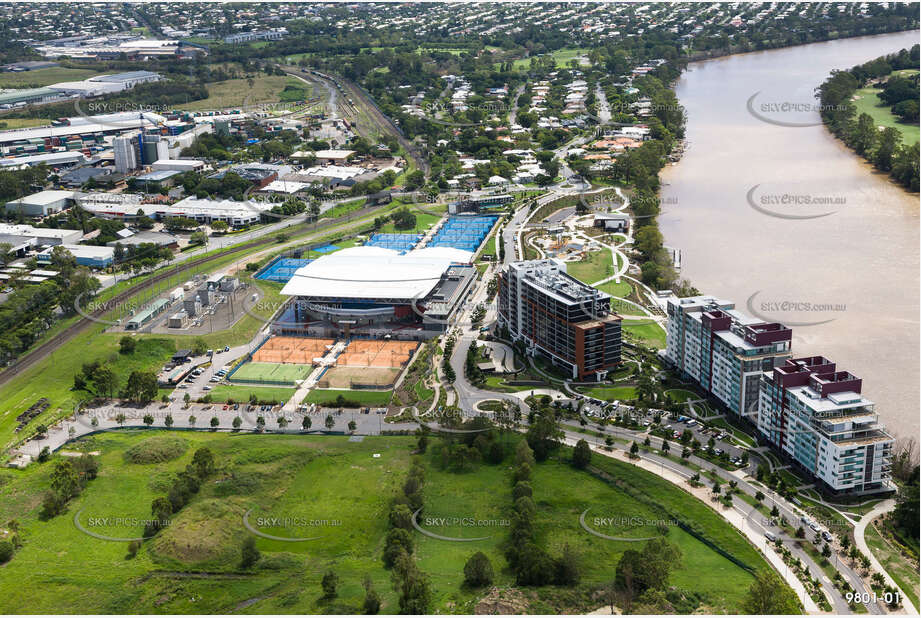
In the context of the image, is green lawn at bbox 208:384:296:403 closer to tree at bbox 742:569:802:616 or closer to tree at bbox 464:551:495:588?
tree at bbox 464:551:495:588

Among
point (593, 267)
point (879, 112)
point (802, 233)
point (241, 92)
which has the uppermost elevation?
point (241, 92)

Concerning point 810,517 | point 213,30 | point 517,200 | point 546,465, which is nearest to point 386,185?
point 517,200

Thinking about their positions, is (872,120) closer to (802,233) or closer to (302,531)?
(802,233)

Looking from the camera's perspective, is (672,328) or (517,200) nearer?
(672,328)

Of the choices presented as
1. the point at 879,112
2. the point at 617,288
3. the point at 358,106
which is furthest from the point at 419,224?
the point at 879,112

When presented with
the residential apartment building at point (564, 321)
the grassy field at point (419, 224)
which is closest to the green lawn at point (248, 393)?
the residential apartment building at point (564, 321)

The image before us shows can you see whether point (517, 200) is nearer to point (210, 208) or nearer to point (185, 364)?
point (210, 208)
